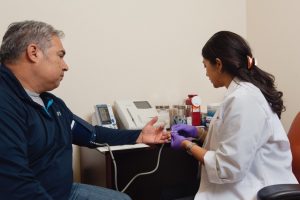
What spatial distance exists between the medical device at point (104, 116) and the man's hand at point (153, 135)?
273 millimetres

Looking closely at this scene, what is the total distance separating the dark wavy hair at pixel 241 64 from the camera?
127cm

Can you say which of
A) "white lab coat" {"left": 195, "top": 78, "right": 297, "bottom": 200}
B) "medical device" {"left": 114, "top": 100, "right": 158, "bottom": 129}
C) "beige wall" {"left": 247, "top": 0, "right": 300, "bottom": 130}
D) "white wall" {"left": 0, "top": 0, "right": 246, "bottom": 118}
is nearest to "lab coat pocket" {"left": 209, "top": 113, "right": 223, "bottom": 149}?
"white lab coat" {"left": 195, "top": 78, "right": 297, "bottom": 200}

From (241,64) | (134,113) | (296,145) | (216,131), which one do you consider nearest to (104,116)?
(134,113)

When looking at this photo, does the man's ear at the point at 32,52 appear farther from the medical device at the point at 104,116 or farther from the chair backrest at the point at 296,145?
the chair backrest at the point at 296,145

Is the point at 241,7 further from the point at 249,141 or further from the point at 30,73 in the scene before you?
the point at 30,73

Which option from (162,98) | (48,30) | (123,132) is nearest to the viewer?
(48,30)

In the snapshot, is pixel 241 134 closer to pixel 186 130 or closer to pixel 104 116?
pixel 186 130

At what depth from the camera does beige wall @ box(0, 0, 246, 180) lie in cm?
192

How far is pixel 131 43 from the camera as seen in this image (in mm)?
2117

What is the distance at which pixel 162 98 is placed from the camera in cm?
224

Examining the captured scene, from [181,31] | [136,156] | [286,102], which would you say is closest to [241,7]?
[181,31]

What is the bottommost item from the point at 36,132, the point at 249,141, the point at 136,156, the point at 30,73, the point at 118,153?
the point at 136,156

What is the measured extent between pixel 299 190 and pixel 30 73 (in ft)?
3.67

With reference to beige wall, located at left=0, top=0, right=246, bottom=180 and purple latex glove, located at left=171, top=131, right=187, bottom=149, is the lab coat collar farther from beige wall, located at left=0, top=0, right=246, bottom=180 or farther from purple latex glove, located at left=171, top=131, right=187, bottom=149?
beige wall, located at left=0, top=0, right=246, bottom=180
